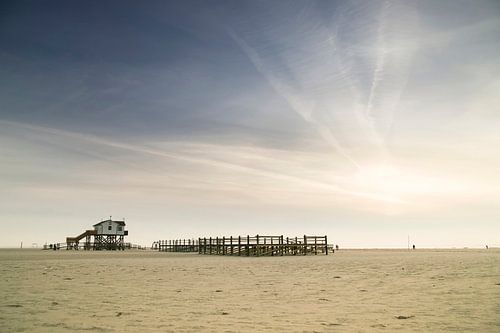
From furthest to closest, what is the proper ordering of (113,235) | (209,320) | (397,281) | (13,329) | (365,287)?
(113,235)
(397,281)
(365,287)
(209,320)
(13,329)

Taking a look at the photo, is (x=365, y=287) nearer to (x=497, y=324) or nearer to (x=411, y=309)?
(x=411, y=309)

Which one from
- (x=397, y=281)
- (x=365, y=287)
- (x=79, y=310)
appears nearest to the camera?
(x=79, y=310)

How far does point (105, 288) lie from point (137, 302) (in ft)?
10.3

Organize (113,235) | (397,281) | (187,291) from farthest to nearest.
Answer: (113,235) → (397,281) → (187,291)

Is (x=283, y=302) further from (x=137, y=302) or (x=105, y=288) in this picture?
(x=105, y=288)

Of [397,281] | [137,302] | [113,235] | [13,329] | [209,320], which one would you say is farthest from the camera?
[113,235]

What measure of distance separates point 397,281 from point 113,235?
73.2m

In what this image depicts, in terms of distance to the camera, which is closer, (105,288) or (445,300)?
(445,300)

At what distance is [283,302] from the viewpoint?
30.7 ft

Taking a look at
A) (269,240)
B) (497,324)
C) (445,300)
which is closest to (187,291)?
(445,300)

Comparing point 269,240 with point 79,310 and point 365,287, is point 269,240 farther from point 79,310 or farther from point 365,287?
point 79,310

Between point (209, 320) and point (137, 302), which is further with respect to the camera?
point (137, 302)

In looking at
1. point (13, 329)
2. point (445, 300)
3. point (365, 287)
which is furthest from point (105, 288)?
point (445, 300)

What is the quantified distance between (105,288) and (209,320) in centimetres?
597
